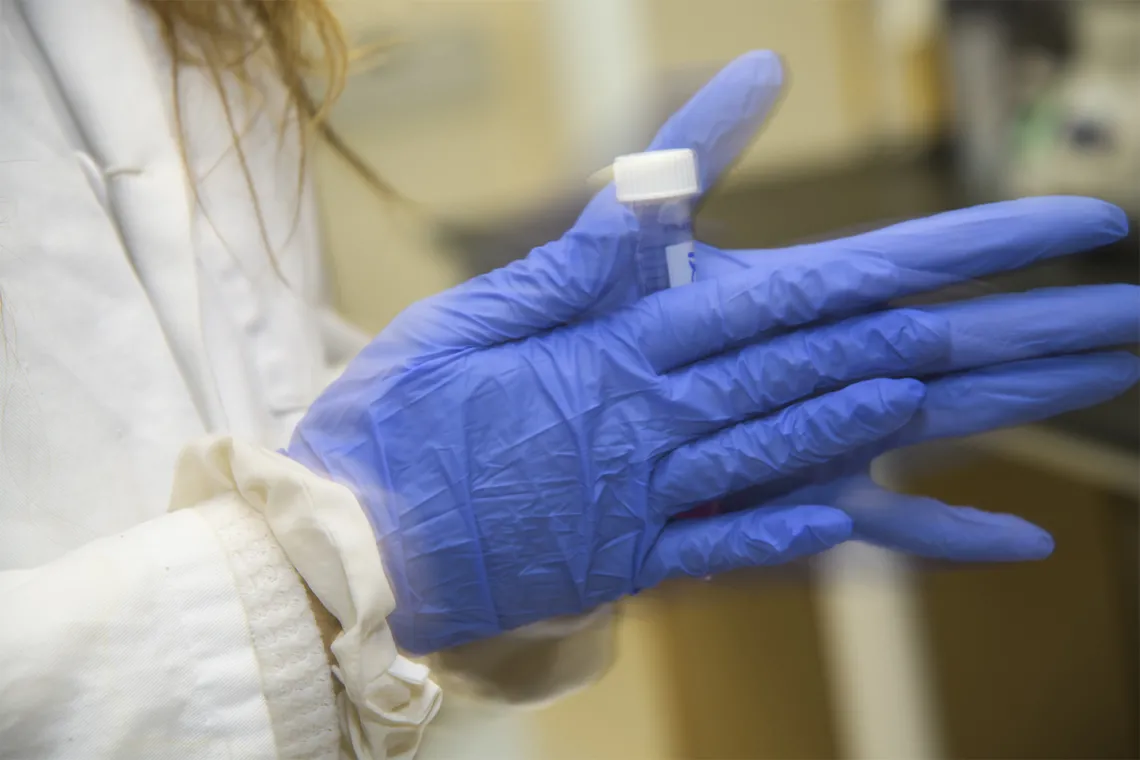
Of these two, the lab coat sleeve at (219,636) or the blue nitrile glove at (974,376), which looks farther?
the blue nitrile glove at (974,376)

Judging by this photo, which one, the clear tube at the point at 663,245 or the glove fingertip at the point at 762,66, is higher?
the glove fingertip at the point at 762,66

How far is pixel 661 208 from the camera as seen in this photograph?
55 centimetres

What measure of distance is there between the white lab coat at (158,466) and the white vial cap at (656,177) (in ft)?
0.84

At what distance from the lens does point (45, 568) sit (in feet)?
1.56

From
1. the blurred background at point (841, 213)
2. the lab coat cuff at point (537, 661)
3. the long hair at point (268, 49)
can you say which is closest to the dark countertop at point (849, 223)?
the blurred background at point (841, 213)

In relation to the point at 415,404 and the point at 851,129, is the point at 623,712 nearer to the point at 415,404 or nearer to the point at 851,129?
the point at 415,404

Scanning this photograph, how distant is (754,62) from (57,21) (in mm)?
476

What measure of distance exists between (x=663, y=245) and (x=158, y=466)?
1.23 ft

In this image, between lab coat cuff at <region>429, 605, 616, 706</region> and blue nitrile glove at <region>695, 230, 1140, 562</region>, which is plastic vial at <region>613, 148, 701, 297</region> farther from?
lab coat cuff at <region>429, 605, 616, 706</region>

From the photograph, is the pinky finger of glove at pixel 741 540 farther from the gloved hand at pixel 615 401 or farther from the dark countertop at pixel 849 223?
the dark countertop at pixel 849 223

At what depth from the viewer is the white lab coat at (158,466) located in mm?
468

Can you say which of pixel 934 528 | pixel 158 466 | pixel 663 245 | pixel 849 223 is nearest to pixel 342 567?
pixel 158 466

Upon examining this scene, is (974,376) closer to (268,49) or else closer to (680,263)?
(680,263)

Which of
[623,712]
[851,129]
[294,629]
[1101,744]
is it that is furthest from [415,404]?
[1101,744]
